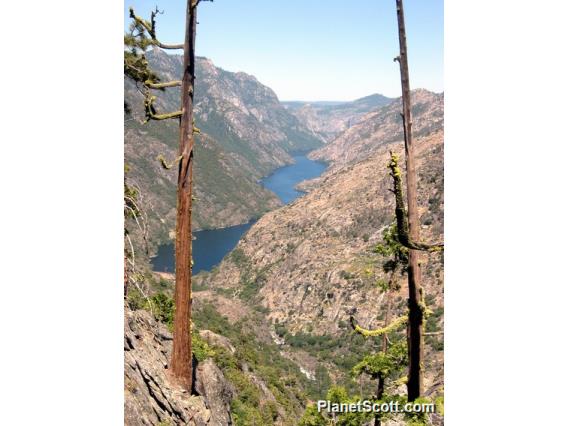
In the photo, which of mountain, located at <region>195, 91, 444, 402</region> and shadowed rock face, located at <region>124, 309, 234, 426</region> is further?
mountain, located at <region>195, 91, 444, 402</region>

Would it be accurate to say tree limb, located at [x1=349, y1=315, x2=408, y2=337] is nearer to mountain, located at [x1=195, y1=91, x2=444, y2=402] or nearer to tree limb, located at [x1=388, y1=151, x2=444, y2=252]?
tree limb, located at [x1=388, y1=151, x2=444, y2=252]

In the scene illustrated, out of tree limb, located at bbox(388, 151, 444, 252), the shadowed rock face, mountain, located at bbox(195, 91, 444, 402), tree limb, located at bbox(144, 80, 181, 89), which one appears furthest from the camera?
mountain, located at bbox(195, 91, 444, 402)

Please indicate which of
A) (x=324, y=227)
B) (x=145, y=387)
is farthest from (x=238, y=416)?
(x=324, y=227)

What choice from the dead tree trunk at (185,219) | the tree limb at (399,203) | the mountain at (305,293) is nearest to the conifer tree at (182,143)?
the dead tree trunk at (185,219)

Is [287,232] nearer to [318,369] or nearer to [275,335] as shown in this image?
[275,335]

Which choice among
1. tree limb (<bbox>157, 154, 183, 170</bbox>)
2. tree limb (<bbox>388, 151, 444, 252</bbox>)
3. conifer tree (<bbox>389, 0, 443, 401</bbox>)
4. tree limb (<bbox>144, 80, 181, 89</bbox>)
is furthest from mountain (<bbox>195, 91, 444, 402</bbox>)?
tree limb (<bbox>388, 151, 444, 252</bbox>)

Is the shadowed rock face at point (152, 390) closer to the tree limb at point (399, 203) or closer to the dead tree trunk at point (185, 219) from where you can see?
the dead tree trunk at point (185, 219)

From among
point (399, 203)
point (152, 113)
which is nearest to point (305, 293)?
point (152, 113)
